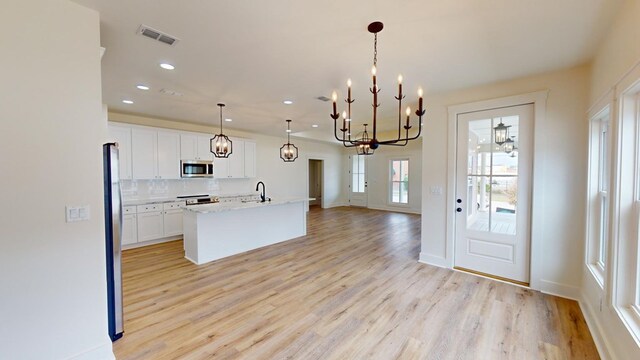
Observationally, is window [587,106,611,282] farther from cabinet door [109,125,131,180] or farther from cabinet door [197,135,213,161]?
cabinet door [109,125,131,180]

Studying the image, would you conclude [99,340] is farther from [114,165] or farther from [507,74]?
[507,74]

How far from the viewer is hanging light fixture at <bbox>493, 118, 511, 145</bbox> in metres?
3.34

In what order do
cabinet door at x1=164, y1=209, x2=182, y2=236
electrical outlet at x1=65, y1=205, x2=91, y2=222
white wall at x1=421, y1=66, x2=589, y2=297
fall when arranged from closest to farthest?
electrical outlet at x1=65, y1=205, x2=91, y2=222, white wall at x1=421, y1=66, x2=589, y2=297, cabinet door at x1=164, y1=209, x2=182, y2=236

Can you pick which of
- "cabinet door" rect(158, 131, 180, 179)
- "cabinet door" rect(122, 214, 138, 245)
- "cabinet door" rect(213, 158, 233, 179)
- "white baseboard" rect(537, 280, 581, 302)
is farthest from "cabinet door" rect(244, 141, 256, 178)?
"white baseboard" rect(537, 280, 581, 302)

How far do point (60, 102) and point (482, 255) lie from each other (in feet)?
15.0

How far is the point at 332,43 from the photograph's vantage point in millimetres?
2371

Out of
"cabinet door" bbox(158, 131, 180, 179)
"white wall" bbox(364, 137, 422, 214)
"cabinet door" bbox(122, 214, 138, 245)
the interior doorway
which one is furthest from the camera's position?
the interior doorway

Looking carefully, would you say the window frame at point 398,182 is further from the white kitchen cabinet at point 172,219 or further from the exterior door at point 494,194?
the white kitchen cabinet at point 172,219

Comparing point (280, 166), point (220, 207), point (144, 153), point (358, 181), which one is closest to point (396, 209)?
point (358, 181)

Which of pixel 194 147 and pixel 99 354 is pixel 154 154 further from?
pixel 99 354

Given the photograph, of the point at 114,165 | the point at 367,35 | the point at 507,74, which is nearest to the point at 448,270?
the point at 507,74

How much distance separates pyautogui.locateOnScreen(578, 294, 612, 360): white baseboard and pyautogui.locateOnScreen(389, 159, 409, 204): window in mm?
6420

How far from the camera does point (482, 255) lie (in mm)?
3531

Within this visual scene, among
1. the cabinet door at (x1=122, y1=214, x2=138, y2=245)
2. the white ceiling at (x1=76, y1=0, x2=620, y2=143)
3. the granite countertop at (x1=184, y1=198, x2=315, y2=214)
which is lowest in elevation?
the cabinet door at (x1=122, y1=214, x2=138, y2=245)
